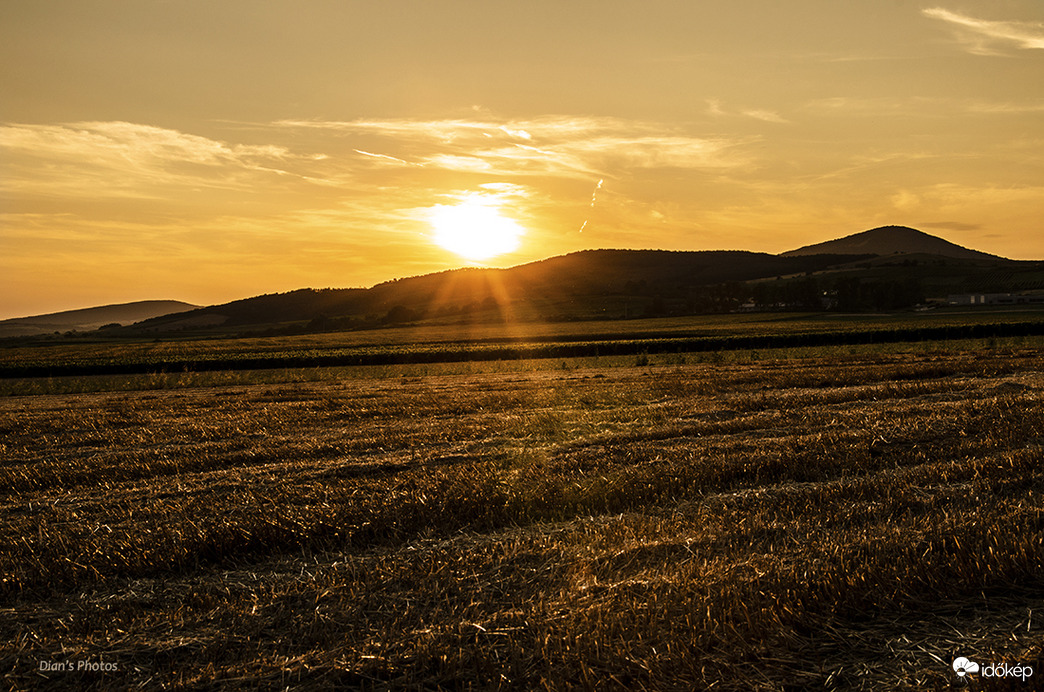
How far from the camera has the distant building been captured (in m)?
123

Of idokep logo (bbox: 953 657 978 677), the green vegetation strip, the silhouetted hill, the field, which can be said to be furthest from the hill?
idokep logo (bbox: 953 657 978 677)

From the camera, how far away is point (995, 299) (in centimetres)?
12650

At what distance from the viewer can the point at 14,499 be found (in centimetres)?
900

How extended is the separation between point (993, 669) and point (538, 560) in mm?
3185

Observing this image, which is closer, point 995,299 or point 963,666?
point 963,666

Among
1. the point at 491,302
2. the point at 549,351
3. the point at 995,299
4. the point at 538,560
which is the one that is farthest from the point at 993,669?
the point at 491,302

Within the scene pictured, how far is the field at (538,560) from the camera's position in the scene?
420cm

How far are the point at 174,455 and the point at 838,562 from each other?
1052cm

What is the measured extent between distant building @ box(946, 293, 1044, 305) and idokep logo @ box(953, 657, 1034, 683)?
144205mm

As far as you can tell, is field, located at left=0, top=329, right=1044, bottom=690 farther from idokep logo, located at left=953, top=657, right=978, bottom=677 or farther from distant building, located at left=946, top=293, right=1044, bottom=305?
distant building, located at left=946, top=293, right=1044, bottom=305

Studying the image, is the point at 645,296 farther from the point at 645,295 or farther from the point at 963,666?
the point at 963,666

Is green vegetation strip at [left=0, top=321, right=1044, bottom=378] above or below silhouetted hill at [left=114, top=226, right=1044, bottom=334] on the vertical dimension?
below

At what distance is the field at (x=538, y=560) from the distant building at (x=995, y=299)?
449 feet

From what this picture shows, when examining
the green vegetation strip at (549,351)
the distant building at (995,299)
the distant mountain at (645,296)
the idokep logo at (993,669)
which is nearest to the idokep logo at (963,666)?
the idokep logo at (993,669)
